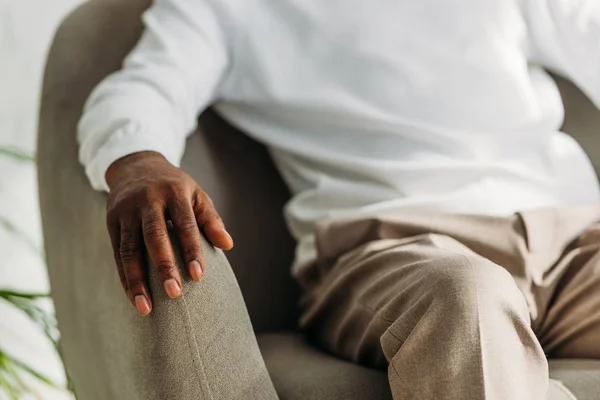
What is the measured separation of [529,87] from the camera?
47.4 inches

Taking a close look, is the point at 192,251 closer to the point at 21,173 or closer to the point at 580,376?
the point at 580,376

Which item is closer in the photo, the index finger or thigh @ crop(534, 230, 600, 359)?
the index finger

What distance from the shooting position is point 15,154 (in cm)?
143

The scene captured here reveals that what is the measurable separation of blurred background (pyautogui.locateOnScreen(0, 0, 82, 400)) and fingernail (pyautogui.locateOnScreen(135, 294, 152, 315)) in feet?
2.56

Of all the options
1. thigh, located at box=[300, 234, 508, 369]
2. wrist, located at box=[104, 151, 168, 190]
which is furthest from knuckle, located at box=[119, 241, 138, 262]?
thigh, located at box=[300, 234, 508, 369]

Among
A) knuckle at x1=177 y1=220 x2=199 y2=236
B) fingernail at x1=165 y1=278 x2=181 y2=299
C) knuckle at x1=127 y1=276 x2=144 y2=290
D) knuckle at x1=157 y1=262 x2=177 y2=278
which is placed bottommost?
knuckle at x1=127 y1=276 x2=144 y2=290

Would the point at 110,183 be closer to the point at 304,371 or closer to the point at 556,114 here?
the point at 304,371

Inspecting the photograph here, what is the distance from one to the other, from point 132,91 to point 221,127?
0.68 feet

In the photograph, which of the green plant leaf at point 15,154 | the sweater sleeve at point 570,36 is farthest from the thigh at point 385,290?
the green plant leaf at point 15,154

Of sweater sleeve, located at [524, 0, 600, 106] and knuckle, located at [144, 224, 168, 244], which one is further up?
sweater sleeve, located at [524, 0, 600, 106]

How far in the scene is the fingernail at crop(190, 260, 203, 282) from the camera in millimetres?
748

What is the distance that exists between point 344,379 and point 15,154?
0.86 meters

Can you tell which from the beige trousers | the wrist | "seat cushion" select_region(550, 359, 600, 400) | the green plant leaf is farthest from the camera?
the green plant leaf

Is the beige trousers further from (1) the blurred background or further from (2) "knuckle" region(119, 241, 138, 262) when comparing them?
(1) the blurred background
